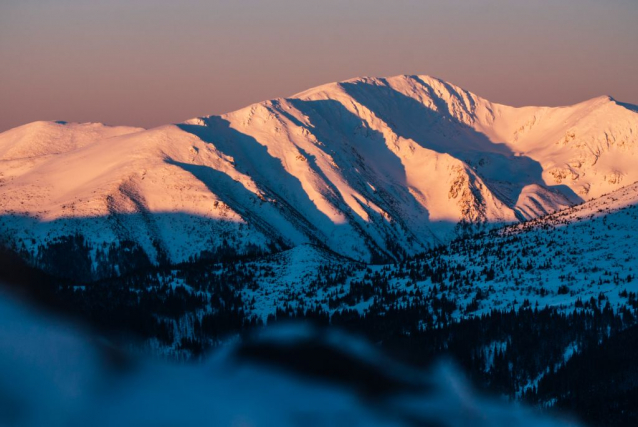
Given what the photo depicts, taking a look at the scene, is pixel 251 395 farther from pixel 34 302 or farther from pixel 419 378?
pixel 419 378

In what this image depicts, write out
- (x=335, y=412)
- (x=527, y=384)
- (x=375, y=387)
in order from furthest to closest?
(x=527, y=384), (x=375, y=387), (x=335, y=412)

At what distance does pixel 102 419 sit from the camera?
1833 cm

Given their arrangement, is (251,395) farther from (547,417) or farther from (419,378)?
(547,417)

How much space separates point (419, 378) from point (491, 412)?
381 centimetres

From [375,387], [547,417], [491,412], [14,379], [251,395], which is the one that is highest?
[14,379]

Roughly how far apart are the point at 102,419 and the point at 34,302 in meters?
2.67

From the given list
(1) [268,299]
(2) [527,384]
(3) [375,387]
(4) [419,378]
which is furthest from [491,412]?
(1) [268,299]

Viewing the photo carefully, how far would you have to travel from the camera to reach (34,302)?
62.3 feet

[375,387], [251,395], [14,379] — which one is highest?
[14,379]

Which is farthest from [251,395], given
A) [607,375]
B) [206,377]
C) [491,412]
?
[607,375]

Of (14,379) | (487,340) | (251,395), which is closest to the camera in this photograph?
(14,379)

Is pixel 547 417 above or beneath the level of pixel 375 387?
beneath

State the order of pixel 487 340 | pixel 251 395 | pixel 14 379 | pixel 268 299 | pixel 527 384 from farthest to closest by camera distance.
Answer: pixel 268 299
pixel 487 340
pixel 527 384
pixel 251 395
pixel 14 379

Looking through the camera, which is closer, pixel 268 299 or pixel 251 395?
pixel 251 395
